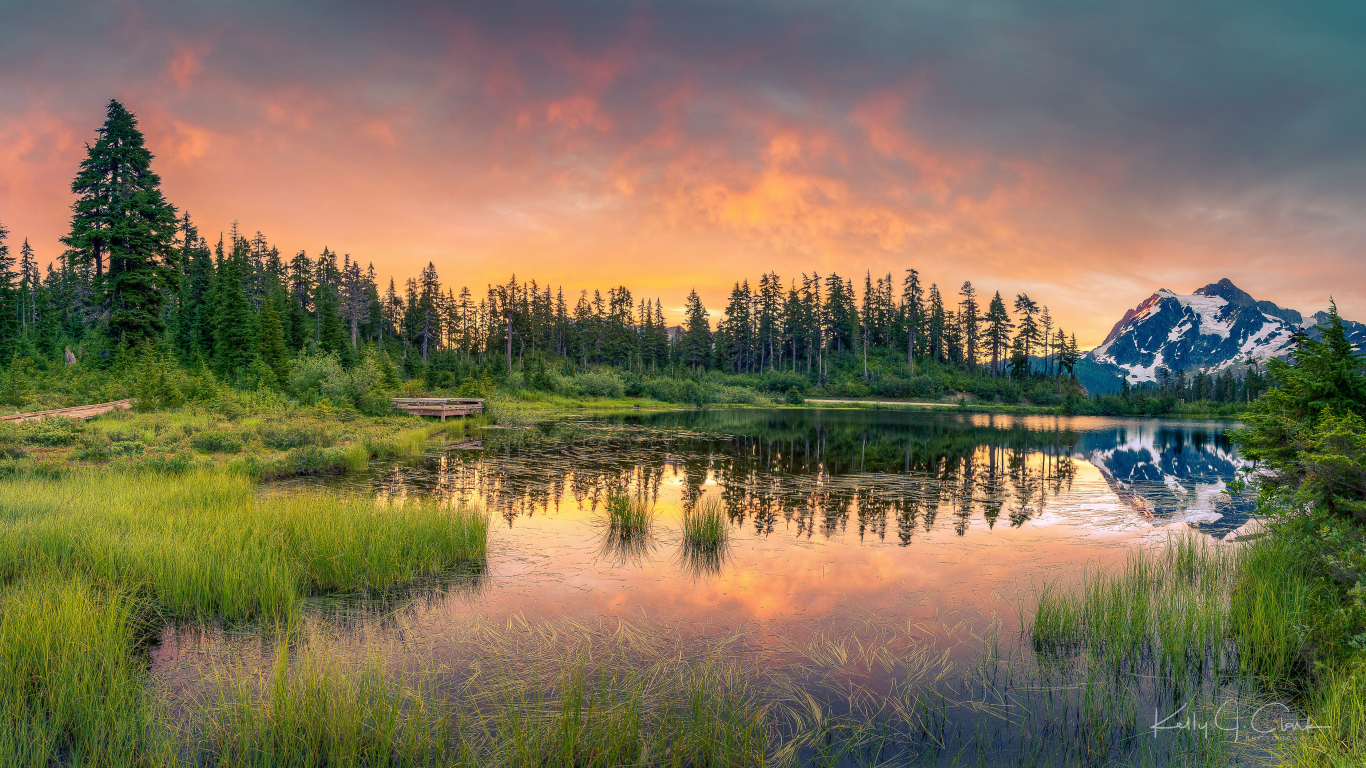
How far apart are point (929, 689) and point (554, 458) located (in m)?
18.5

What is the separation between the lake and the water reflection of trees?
156mm

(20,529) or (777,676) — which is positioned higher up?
(20,529)

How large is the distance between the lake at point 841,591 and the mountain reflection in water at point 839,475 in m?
0.15

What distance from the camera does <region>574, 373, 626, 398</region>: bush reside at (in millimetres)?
65562

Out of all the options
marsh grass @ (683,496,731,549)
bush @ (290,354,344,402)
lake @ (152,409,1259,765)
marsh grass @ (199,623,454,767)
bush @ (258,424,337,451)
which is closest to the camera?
marsh grass @ (199,623,454,767)

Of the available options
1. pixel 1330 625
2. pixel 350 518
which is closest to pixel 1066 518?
pixel 1330 625

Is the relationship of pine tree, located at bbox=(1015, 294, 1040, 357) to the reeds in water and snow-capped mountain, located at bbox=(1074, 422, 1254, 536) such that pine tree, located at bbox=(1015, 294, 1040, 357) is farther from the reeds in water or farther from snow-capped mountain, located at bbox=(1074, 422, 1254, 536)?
the reeds in water

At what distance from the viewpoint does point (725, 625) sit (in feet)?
24.1

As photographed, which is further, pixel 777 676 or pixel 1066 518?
pixel 1066 518

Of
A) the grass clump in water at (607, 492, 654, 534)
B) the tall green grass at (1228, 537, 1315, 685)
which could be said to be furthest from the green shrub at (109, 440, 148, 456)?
the tall green grass at (1228, 537, 1315, 685)

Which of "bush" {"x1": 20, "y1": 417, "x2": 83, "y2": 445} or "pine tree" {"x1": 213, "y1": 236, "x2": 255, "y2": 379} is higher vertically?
"pine tree" {"x1": 213, "y1": 236, "x2": 255, "y2": 379}

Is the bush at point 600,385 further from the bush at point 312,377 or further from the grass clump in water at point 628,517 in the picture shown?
the grass clump in water at point 628,517

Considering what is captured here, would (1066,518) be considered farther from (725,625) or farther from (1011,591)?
(725,625)

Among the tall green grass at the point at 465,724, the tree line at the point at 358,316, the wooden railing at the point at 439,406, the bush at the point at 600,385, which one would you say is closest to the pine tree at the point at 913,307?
the tree line at the point at 358,316
